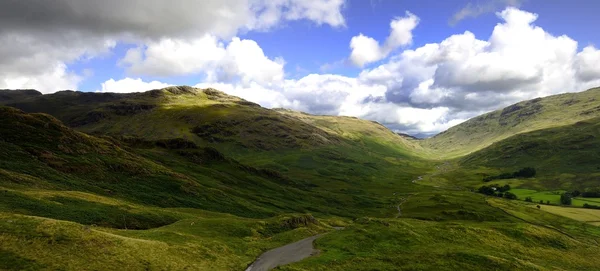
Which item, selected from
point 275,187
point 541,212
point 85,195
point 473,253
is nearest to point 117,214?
point 85,195

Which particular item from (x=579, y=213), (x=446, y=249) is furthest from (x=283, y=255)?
(x=579, y=213)

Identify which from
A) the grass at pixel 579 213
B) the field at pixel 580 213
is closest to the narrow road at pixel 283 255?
the field at pixel 580 213

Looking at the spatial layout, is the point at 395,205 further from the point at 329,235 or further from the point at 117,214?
the point at 117,214

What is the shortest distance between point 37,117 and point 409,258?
13178 centimetres

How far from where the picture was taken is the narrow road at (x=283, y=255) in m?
53.7

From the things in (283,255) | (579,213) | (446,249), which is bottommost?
(283,255)

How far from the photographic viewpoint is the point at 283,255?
6041cm

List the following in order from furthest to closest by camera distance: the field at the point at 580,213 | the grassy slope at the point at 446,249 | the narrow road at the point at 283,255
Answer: the field at the point at 580,213
the grassy slope at the point at 446,249
the narrow road at the point at 283,255

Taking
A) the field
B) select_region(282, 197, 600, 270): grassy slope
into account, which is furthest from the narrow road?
the field

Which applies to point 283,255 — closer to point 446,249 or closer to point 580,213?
point 446,249

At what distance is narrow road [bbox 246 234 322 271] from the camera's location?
53.7 m

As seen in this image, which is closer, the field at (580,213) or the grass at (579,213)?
the field at (580,213)

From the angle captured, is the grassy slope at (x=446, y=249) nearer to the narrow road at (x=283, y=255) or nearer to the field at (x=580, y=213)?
the narrow road at (x=283, y=255)

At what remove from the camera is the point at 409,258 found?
58469mm
